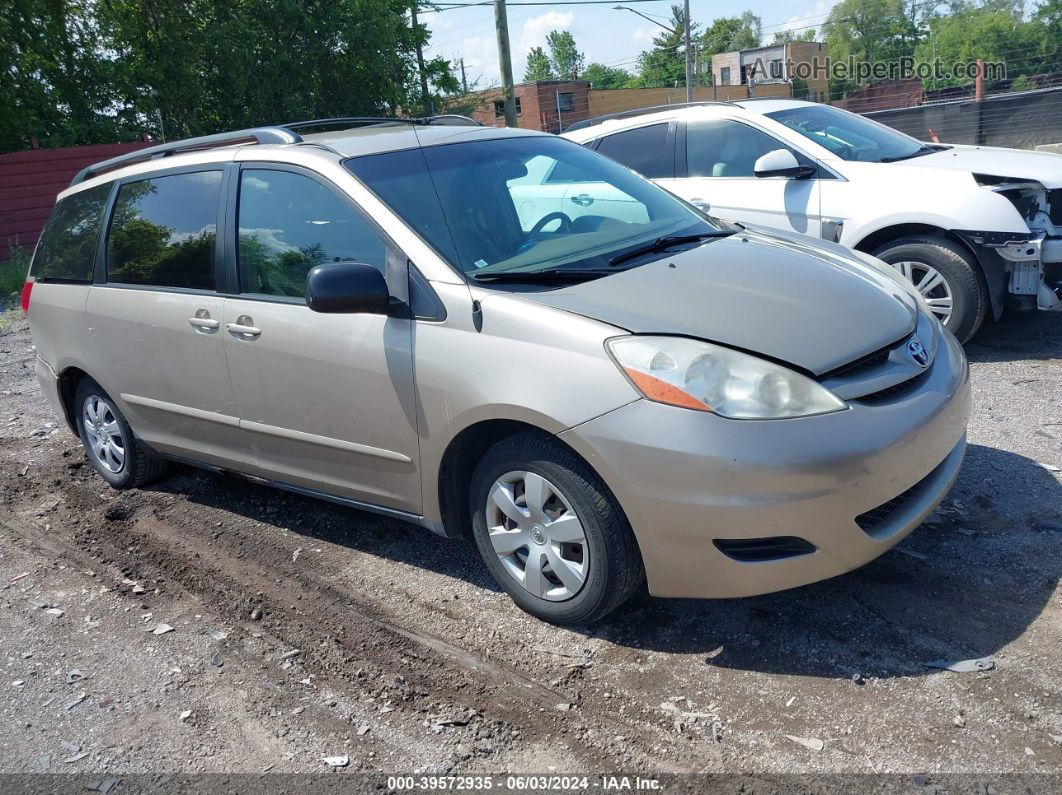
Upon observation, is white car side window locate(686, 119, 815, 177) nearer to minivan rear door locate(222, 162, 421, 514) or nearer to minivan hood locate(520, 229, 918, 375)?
minivan hood locate(520, 229, 918, 375)

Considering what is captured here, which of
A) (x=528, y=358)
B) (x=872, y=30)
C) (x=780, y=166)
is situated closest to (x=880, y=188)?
(x=780, y=166)

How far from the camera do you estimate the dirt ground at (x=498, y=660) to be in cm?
283

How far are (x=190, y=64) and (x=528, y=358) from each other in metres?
21.0

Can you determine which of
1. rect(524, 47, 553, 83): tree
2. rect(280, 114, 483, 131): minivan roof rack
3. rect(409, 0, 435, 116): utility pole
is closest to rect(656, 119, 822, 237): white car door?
rect(280, 114, 483, 131): minivan roof rack

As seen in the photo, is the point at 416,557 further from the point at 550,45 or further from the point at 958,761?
the point at 550,45

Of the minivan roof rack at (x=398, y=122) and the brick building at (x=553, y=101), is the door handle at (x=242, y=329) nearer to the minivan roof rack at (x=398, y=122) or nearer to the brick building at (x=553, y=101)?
the minivan roof rack at (x=398, y=122)

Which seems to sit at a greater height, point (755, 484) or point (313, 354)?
point (313, 354)

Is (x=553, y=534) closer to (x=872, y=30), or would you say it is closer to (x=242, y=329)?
(x=242, y=329)

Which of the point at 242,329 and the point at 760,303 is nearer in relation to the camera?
the point at 760,303

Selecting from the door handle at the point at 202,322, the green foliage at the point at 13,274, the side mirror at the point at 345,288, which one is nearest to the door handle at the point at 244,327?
the door handle at the point at 202,322

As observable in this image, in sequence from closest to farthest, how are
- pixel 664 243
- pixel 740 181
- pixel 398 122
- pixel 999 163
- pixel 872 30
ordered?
pixel 664 243, pixel 398 122, pixel 999 163, pixel 740 181, pixel 872 30

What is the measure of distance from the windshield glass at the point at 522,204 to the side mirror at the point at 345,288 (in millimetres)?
294

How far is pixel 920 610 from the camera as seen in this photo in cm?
334

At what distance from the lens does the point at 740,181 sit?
6922 mm
